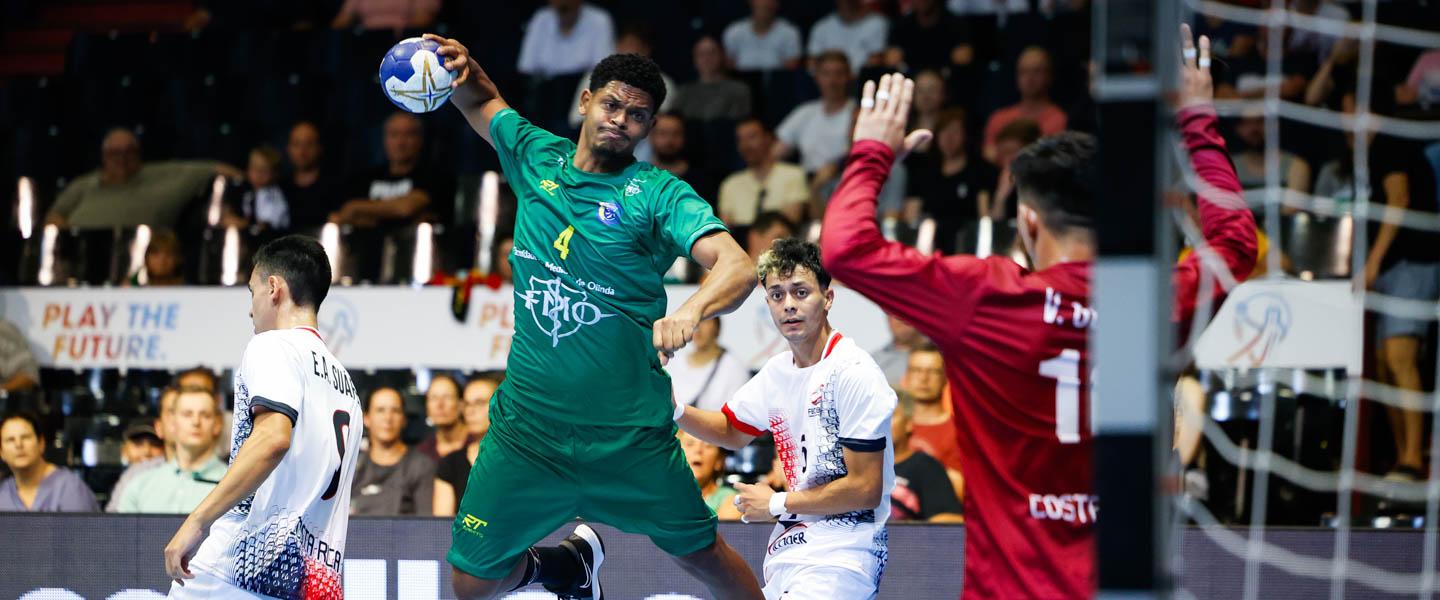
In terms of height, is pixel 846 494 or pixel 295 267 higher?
pixel 295 267

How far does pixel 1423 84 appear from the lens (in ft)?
29.6

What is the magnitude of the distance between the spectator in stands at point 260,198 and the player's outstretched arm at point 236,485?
627 cm

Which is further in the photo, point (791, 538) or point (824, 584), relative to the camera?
point (791, 538)

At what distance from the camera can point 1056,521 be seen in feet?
13.1

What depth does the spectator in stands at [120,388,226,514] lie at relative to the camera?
8305 mm

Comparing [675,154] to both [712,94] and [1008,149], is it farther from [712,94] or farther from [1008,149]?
[1008,149]

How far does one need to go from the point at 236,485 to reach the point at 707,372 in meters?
4.05

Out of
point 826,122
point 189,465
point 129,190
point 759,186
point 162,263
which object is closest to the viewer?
point 189,465

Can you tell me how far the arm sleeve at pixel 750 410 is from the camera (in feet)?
19.0

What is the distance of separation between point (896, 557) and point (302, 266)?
3.00 meters

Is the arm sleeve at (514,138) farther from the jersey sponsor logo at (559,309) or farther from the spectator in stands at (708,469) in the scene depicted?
the spectator in stands at (708,469)

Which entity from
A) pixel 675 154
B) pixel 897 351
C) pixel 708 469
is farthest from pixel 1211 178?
pixel 675 154

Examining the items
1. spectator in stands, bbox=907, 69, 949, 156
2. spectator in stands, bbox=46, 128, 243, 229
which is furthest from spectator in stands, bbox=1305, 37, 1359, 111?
spectator in stands, bbox=46, 128, 243, 229

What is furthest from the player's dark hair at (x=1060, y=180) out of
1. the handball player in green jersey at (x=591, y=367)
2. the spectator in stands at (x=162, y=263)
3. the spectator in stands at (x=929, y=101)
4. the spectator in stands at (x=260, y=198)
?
the spectator in stands at (x=260, y=198)
